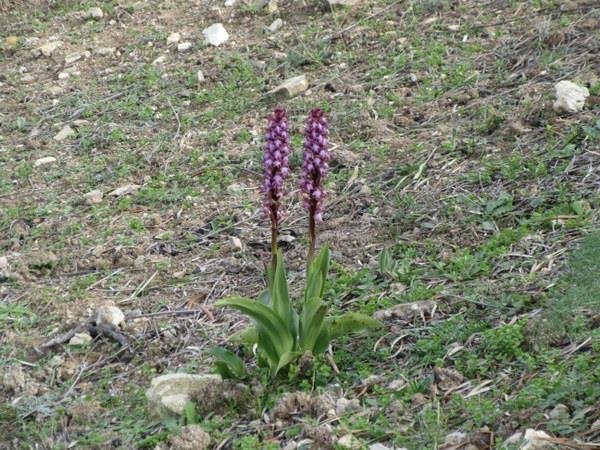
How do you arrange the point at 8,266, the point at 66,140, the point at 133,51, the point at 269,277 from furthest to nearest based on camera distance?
the point at 133,51, the point at 66,140, the point at 8,266, the point at 269,277

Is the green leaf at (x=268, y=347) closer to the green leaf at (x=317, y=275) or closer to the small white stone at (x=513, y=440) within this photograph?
the green leaf at (x=317, y=275)

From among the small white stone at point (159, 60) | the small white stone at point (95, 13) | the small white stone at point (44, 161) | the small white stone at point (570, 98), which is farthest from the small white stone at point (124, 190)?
the small white stone at point (95, 13)

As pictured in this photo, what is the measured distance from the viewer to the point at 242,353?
13.1ft

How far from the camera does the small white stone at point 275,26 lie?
7.62m

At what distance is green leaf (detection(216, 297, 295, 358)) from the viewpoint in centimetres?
346

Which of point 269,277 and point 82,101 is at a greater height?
point 269,277

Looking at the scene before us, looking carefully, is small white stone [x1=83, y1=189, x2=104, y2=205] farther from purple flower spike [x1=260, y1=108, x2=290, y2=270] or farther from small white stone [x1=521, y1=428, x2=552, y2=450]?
small white stone [x1=521, y1=428, x2=552, y2=450]

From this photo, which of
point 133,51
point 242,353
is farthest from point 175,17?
point 242,353

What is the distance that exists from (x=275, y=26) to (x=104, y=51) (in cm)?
153

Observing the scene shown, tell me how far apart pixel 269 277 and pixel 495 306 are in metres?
0.96

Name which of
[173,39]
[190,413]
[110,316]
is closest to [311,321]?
[190,413]

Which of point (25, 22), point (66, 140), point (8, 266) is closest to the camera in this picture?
point (8, 266)

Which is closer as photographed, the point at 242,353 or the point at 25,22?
the point at 242,353

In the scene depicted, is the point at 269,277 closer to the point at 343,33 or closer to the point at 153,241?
the point at 153,241
